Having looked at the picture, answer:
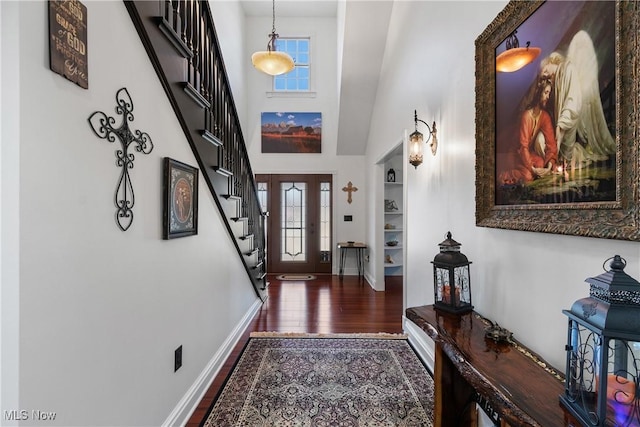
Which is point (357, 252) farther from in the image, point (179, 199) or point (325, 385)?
point (179, 199)

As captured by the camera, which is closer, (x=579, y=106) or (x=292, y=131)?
(x=579, y=106)

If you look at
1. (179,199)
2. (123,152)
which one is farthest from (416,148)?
(123,152)

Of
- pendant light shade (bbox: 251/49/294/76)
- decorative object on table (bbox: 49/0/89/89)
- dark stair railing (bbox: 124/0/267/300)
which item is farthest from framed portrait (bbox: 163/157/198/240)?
pendant light shade (bbox: 251/49/294/76)

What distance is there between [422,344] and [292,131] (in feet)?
15.5

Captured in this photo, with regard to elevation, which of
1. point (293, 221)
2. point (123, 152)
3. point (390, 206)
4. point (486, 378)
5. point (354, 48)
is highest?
point (354, 48)

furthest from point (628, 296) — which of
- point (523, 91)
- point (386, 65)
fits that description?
point (386, 65)

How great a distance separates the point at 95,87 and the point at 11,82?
329 millimetres

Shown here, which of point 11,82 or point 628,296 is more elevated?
point 11,82

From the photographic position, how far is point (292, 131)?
6168 millimetres

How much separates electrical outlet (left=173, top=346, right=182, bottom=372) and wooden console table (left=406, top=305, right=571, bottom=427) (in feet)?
4.61

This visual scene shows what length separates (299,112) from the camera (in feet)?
20.2

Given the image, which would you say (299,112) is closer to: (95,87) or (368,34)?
(368,34)

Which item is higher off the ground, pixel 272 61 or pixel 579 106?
pixel 272 61

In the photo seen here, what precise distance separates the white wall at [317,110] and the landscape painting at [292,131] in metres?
0.10
